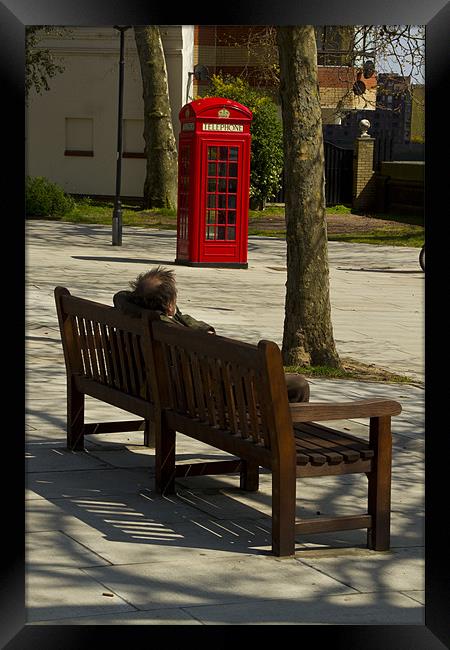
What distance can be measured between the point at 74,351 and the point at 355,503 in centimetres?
208

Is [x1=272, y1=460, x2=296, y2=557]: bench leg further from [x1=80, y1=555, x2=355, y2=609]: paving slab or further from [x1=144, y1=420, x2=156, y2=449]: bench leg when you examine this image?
[x1=144, y1=420, x2=156, y2=449]: bench leg

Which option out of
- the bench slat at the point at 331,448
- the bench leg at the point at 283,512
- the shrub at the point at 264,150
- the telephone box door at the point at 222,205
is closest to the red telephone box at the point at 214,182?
the telephone box door at the point at 222,205

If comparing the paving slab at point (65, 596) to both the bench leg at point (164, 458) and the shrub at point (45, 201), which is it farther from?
the shrub at point (45, 201)

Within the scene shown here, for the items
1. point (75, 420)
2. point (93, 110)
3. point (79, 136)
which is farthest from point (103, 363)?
point (79, 136)

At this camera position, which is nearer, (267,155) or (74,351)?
(74,351)

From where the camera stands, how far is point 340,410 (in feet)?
18.8

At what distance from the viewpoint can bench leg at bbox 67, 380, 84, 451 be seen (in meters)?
7.54

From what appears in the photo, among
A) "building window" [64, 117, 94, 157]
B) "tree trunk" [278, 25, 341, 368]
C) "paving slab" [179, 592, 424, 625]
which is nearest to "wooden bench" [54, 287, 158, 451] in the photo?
"paving slab" [179, 592, 424, 625]

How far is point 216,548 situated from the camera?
5750 mm

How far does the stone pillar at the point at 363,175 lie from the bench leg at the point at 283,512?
1099 inches

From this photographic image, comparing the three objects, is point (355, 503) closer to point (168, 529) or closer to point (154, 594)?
point (168, 529)

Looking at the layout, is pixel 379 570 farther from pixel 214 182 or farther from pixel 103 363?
pixel 214 182

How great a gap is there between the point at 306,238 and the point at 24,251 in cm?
683

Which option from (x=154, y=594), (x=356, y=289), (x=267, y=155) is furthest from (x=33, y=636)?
(x=267, y=155)
